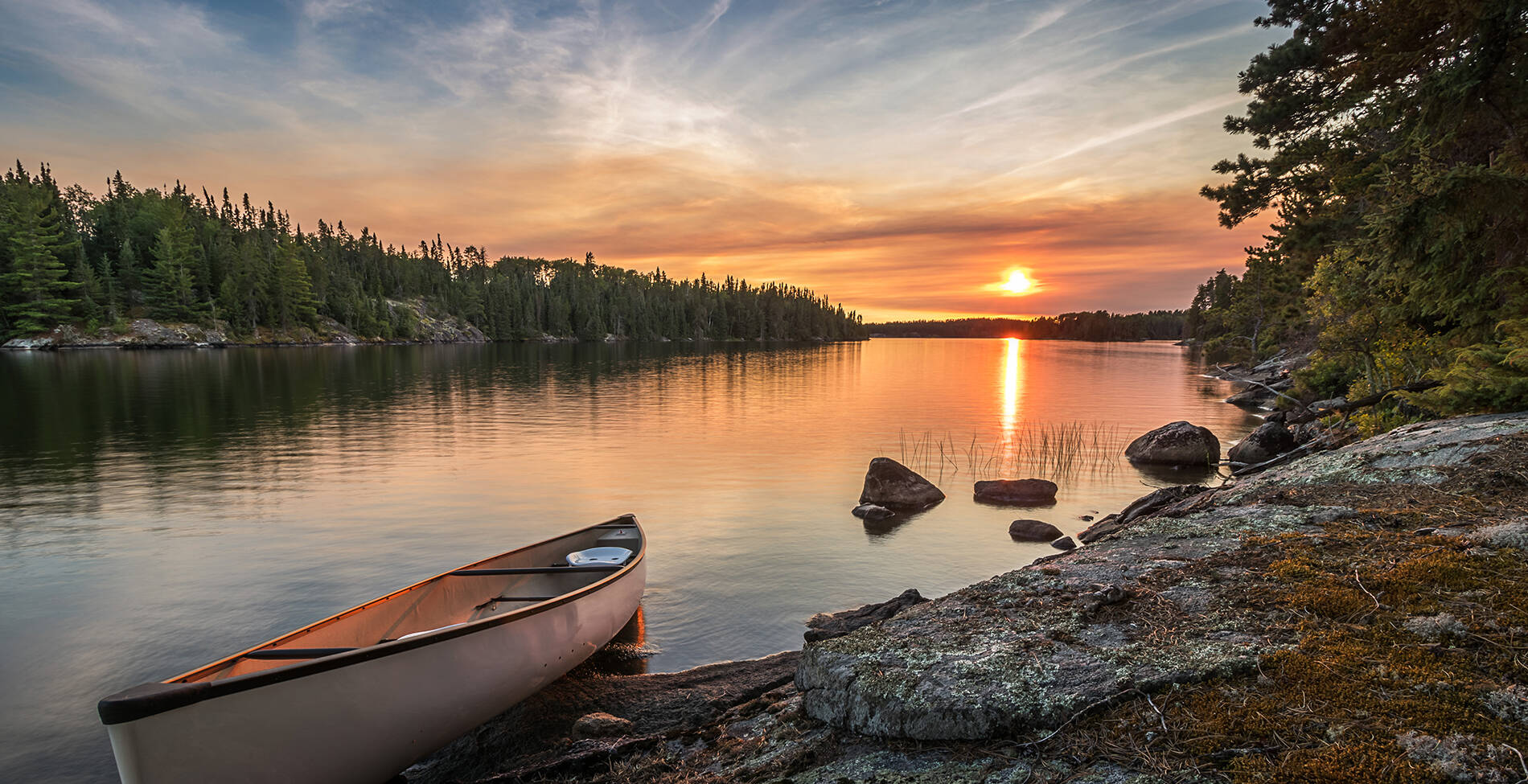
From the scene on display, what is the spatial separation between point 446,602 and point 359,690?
3374 mm

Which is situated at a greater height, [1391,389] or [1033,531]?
[1391,389]

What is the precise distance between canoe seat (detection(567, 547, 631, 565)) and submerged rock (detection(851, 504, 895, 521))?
819cm

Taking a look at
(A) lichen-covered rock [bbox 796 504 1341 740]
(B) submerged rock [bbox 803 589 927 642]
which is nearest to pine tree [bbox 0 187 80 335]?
(B) submerged rock [bbox 803 589 927 642]

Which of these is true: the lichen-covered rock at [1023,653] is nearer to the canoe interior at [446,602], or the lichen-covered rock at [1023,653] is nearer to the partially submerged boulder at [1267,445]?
the canoe interior at [446,602]

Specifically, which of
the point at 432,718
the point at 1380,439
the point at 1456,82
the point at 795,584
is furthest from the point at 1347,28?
the point at 432,718

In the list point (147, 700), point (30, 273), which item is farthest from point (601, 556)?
point (30, 273)

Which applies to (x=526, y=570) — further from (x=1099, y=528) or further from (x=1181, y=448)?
(x=1181, y=448)

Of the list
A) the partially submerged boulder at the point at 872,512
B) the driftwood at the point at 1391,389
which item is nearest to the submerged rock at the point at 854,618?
the partially submerged boulder at the point at 872,512

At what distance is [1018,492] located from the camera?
1986 centimetres

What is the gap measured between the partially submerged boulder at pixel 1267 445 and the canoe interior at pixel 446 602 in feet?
70.3

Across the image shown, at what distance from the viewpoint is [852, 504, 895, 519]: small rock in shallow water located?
707 inches

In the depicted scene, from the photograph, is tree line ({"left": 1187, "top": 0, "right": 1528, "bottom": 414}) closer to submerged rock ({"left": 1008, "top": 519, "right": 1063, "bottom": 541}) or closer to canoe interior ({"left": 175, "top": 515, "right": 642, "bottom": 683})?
submerged rock ({"left": 1008, "top": 519, "right": 1063, "bottom": 541})

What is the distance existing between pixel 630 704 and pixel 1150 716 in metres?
6.49

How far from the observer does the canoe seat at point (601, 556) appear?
11344 millimetres
